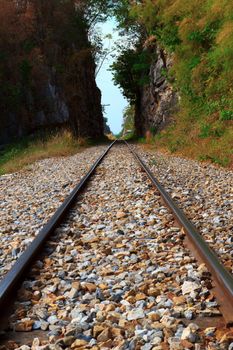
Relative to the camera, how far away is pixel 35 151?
21.1 metres

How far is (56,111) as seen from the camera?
1234 inches

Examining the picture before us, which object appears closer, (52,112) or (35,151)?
(35,151)

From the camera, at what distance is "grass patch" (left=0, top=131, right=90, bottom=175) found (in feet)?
55.9

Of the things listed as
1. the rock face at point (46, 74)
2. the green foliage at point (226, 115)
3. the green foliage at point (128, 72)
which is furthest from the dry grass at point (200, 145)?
the green foliage at point (128, 72)

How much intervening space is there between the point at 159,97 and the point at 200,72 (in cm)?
1143

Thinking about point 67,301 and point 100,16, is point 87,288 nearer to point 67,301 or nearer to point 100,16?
point 67,301

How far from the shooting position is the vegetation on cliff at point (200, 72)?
536 inches

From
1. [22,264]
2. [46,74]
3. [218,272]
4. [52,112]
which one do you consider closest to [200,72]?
A: [52,112]

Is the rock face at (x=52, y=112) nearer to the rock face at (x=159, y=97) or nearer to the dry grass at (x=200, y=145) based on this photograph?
the rock face at (x=159, y=97)

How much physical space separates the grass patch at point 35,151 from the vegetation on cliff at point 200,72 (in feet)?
15.5

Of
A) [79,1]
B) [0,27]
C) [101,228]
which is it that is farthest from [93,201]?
[79,1]

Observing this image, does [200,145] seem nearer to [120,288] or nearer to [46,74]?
[120,288]

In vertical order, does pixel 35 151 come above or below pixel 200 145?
below

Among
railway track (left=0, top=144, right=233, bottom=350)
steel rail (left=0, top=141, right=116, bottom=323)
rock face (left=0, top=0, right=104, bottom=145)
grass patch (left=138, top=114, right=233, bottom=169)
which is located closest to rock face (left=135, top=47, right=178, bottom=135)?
grass patch (left=138, top=114, right=233, bottom=169)
